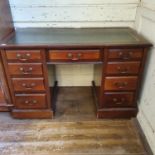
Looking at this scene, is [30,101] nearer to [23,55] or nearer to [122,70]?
[23,55]

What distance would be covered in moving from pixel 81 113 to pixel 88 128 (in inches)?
9.6

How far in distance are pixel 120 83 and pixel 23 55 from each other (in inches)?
36.9

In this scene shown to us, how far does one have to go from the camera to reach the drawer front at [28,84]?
1.64 m

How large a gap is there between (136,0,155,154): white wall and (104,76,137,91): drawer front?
0.12 metres

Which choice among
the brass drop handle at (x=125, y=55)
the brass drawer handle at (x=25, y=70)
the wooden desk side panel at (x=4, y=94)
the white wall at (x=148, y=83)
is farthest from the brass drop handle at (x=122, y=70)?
the wooden desk side panel at (x=4, y=94)

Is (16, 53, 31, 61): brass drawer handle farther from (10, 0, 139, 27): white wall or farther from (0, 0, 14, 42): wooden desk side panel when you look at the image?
(10, 0, 139, 27): white wall

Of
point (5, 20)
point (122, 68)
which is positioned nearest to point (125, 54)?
point (122, 68)

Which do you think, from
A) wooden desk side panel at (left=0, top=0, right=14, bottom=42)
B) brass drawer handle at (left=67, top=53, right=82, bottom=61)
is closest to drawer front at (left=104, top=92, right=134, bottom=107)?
brass drawer handle at (left=67, top=53, right=82, bottom=61)

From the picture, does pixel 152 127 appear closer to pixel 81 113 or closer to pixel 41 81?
pixel 81 113

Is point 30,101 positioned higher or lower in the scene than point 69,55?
lower

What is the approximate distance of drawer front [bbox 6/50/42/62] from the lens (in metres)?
1.50

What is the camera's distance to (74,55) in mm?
1530

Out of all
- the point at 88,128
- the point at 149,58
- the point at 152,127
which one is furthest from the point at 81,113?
the point at 149,58

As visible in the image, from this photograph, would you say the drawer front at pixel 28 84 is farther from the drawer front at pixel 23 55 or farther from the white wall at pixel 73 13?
the white wall at pixel 73 13
